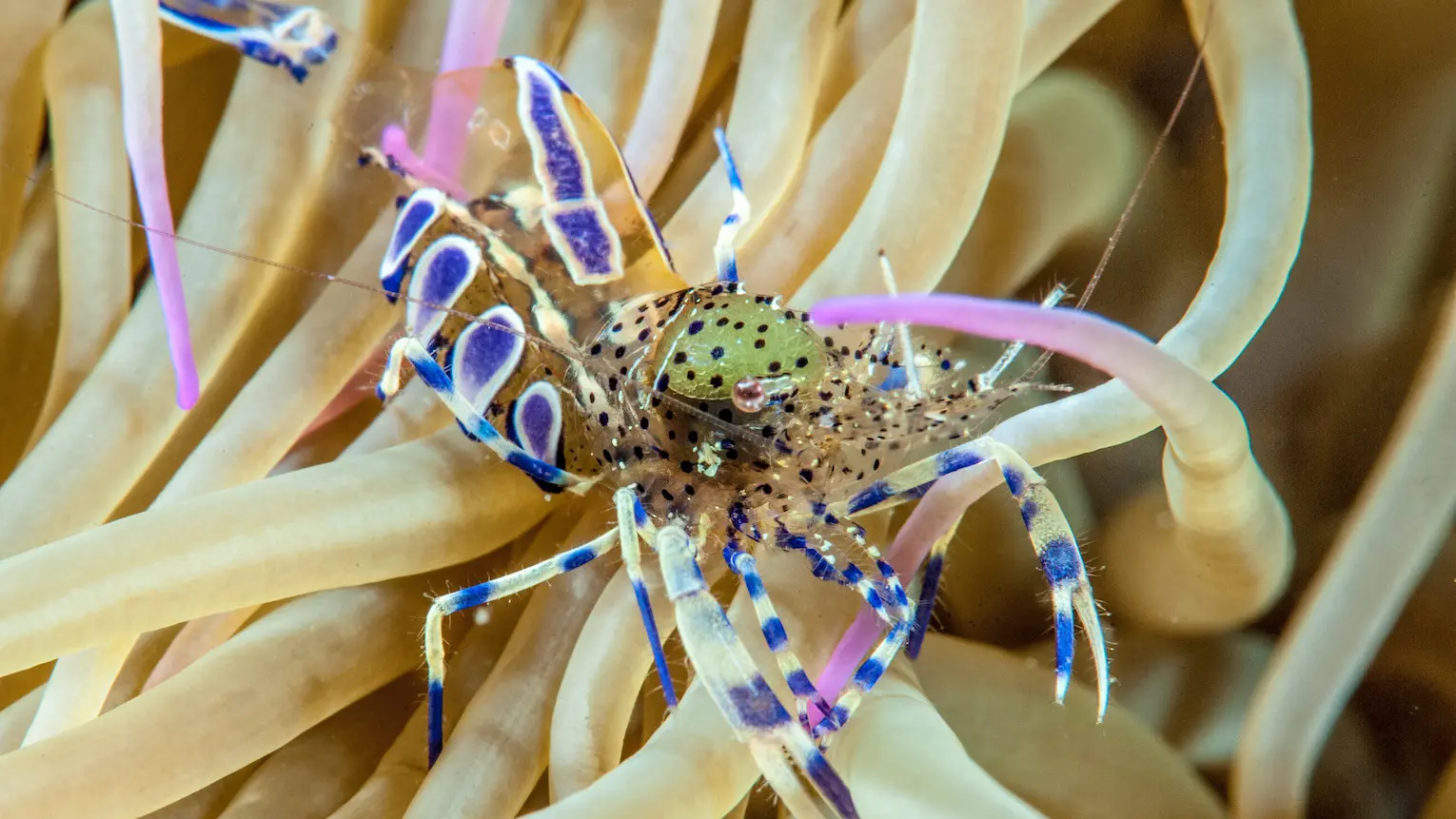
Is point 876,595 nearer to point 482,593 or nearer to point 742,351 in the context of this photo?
point 742,351

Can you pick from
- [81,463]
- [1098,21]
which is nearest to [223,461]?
Result: [81,463]

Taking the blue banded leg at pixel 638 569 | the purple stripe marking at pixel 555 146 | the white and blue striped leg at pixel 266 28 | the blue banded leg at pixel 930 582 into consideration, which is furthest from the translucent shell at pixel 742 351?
the white and blue striped leg at pixel 266 28

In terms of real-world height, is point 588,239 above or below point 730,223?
below

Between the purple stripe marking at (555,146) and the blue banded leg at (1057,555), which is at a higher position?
the purple stripe marking at (555,146)

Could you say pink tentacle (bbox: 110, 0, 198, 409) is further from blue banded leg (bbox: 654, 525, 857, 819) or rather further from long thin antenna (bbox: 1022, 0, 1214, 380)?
long thin antenna (bbox: 1022, 0, 1214, 380)

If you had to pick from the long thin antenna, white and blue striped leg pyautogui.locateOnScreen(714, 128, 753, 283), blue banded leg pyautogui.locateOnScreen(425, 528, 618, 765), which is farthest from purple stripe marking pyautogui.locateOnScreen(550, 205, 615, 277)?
the long thin antenna

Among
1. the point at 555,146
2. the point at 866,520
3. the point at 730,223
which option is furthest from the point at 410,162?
the point at 866,520

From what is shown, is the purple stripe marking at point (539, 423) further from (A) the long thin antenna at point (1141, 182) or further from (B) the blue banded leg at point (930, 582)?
(A) the long thin antenna at point (1141, 182)
